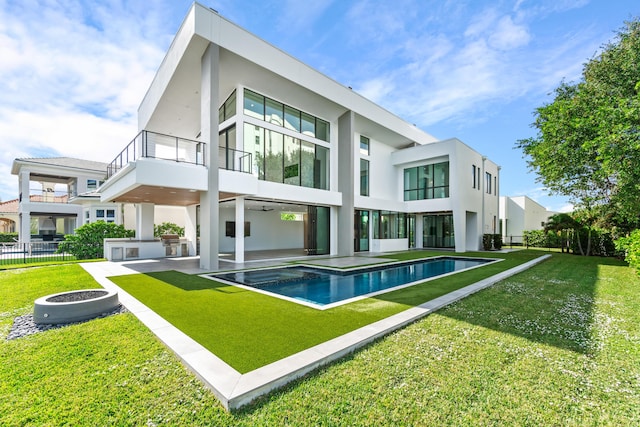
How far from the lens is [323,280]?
1011 cm

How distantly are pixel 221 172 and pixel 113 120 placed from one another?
52.7 ft

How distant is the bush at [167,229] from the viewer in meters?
22.5

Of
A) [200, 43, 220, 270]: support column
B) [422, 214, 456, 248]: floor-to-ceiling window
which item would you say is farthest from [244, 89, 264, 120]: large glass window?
[422, 214, 456, 248]: floor-to-ceiling window

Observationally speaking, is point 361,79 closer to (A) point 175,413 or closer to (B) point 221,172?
(B) point 221,172

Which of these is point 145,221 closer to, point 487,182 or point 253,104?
point 253,104

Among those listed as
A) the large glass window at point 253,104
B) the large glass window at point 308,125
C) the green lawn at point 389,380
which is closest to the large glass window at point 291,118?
the large glass window at point 308,125

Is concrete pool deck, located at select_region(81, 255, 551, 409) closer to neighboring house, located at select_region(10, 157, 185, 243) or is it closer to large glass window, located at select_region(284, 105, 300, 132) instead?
large glass window, located at select_region(284, 105, 300, 132)

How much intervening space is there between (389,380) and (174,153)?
443 inches

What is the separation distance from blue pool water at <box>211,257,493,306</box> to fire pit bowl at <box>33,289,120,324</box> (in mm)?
3597

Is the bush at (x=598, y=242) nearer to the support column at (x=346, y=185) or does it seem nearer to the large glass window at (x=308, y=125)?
the support column at (x=346, y=185)

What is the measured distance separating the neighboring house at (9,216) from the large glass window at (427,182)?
44.6 metres

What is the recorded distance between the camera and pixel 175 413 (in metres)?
2.69

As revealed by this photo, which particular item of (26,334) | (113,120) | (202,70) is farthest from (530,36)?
(113,120)

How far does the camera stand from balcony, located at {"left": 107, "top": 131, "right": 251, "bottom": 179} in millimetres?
10180
